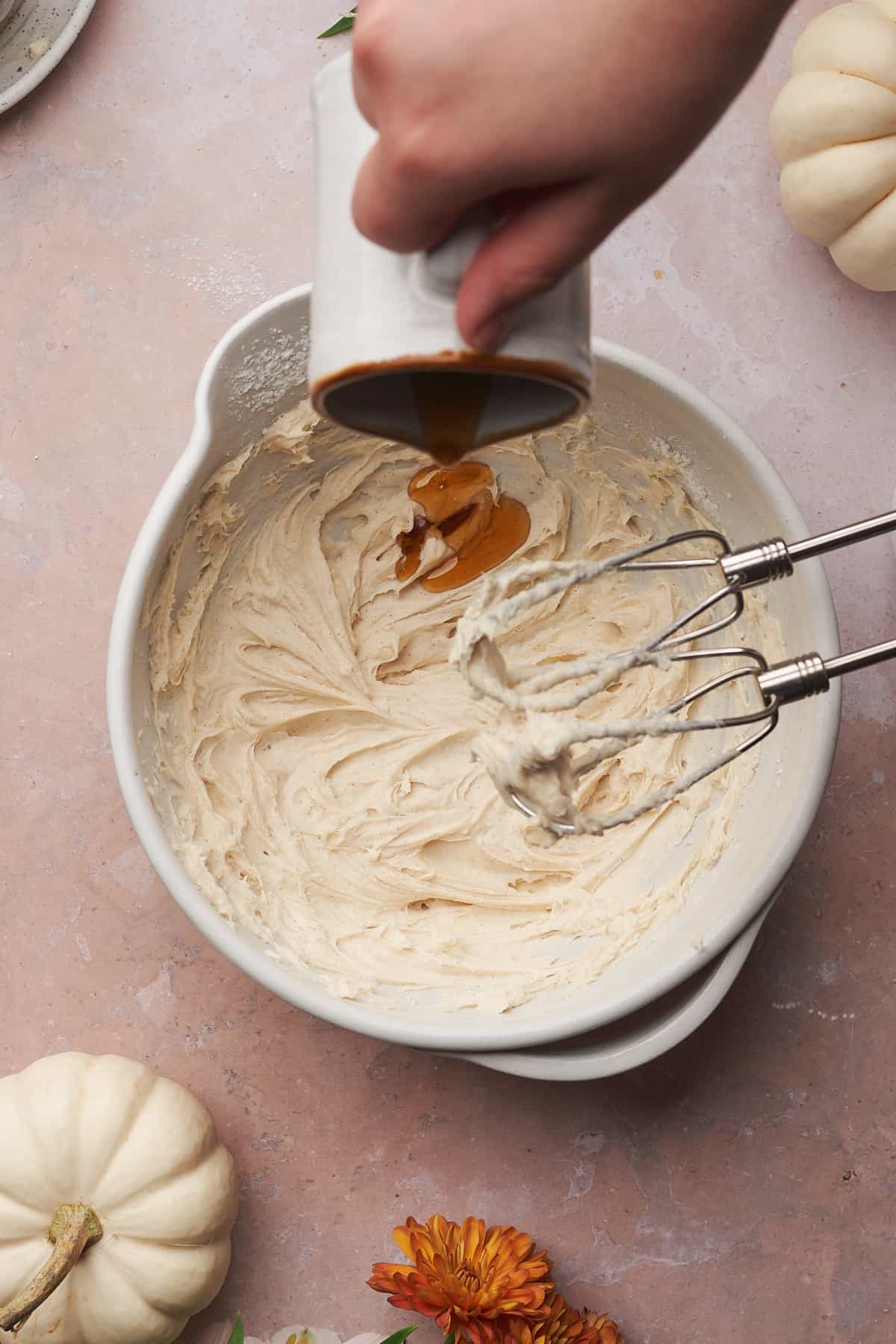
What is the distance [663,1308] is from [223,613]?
1119mm

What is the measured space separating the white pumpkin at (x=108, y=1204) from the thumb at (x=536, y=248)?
1.09 m

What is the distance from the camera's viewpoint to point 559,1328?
140 centimetres

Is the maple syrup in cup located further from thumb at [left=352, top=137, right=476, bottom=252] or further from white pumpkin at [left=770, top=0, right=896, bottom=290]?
thumb at [left=352, top=137, right=476, bottom=252]

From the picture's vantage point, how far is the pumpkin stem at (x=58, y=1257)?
1289 mm

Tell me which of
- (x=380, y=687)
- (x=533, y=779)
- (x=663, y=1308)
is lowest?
(x=663, y=1308)

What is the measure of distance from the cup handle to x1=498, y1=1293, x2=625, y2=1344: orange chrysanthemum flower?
48.3 inches

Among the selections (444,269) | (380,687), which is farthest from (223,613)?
(444,269)

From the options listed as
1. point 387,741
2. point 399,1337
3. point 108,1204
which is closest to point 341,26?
point 387,741

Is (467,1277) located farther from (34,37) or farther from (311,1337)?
(34,37)

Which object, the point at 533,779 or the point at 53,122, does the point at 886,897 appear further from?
the point at 53,122

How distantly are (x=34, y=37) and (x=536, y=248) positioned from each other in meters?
1.17

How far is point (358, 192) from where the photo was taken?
72 centimetres

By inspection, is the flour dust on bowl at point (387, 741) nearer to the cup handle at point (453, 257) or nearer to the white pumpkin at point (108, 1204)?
the white pumpkin at point (108, 1204)

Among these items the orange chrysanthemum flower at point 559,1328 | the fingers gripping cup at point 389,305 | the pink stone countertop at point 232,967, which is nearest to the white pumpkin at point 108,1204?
the pink stone countertop at point 232,967
